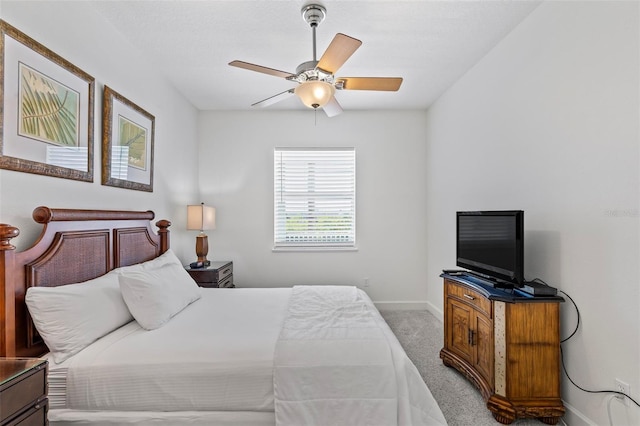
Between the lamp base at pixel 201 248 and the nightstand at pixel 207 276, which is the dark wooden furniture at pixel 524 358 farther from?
the lamp base at pixel 201 248

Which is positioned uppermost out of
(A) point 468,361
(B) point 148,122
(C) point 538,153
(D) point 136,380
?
(B) point 148,122

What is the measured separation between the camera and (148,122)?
2.87 metres

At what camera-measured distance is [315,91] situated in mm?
2014

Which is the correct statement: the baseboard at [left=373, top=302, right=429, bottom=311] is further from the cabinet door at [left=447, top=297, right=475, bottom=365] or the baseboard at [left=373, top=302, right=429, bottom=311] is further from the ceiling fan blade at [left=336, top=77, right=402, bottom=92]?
the ceiling fan blade at [left=336, top=77, right=402, bottom=92]

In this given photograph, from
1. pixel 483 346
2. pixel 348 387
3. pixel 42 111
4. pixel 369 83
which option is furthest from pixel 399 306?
pixel 42 111

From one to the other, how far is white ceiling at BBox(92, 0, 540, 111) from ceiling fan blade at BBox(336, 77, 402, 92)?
1.59ft

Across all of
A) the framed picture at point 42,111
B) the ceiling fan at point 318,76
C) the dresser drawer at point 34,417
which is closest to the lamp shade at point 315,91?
the ceiling fan at point 318,76

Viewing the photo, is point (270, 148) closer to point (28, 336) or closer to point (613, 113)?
point (28, 336)

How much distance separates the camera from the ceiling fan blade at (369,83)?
216cm

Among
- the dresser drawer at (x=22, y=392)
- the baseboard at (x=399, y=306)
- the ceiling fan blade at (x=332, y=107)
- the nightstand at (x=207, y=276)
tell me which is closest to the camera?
the dresser drawer at (x=22, y=392)

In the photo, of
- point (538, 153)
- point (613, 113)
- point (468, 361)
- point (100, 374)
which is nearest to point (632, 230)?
point (613, 113)

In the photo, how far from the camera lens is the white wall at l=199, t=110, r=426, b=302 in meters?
4.15

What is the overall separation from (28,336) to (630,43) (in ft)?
11.5

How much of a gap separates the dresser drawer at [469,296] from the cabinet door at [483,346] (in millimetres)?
58
